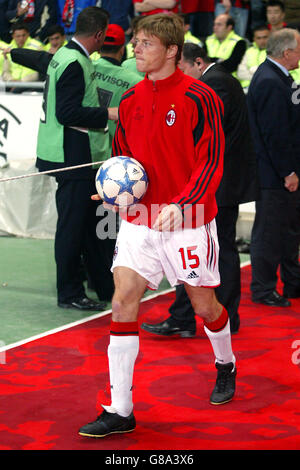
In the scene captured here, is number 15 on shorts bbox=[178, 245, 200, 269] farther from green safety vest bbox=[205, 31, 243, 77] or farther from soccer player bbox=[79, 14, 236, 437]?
green safety vest bbox=[205, 31, 243, 77]

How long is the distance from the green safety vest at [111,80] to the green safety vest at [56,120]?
0.25 m

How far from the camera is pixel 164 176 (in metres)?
4.12

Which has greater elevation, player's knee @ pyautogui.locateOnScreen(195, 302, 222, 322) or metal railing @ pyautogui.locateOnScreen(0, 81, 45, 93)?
player's knee @ pyautogui.locateOnScreen(195, 302, 222, 322)

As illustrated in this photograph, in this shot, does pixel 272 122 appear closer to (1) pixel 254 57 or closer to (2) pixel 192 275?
(2) pixel 192 275

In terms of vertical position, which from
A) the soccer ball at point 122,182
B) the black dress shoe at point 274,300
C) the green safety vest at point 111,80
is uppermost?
the soccer ball at point 122,182

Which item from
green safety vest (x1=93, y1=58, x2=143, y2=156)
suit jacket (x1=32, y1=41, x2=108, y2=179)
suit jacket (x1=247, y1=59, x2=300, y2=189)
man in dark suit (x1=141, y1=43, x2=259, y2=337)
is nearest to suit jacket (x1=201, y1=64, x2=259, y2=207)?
man in dark suit (x1=141, y1=43, x2=259, y2=337)

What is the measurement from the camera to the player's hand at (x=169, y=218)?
3922mm

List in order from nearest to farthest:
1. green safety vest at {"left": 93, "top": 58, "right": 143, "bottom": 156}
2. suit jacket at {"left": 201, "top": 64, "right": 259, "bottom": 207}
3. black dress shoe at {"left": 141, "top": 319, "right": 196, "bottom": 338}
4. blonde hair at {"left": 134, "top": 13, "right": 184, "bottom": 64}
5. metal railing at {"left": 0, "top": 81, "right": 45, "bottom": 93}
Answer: blonde hair at {"left": 134, "top": 13, "right": 184, "bottom": 64}, suit jacket at {"left": 201, "top": 64, "right": 259, "bottom": 207}, black dress shoe at {"left": 141, "top": 319, "right": 196, "bottom": 338}, green safety vest at {"left": 93, "top": 58, "right": 143, "bottom": 156}, metal railing at {"left": 0, "top": 81, "right": 45, "bottom": 93}

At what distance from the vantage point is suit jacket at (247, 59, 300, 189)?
6348 mm

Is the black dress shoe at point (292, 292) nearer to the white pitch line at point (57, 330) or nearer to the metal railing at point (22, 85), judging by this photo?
the white pitch line at point (57, 330)

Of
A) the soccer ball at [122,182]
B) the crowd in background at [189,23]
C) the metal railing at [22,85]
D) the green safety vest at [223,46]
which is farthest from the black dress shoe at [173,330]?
the green safety vest at [223,46]

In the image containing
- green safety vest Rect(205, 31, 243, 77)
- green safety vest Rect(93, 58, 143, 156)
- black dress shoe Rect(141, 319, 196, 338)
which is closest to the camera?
black dress shoe Rect(141, 319, 196, 338)

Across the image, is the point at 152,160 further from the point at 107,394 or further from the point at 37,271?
the point at 37,271

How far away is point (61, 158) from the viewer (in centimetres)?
634
